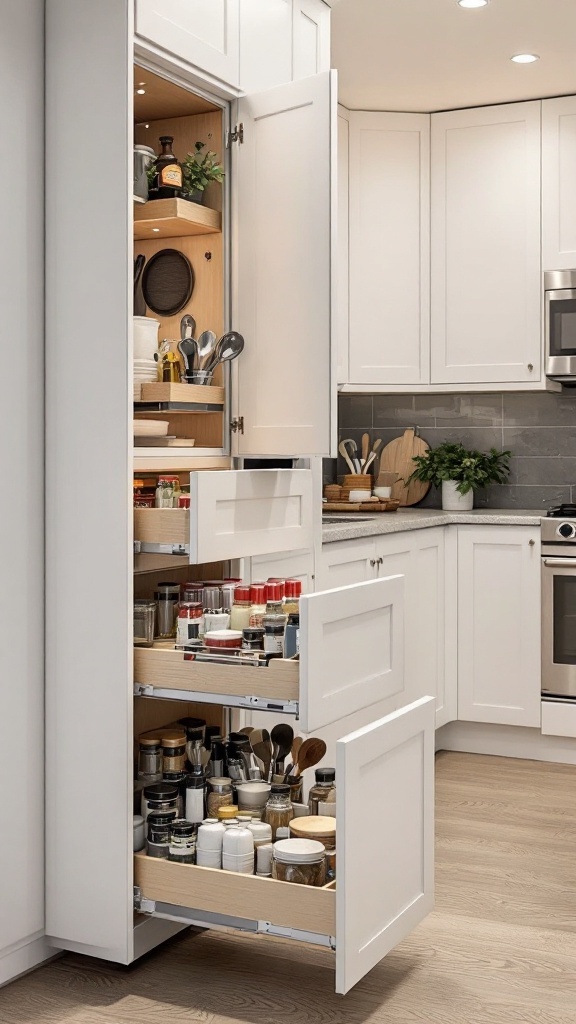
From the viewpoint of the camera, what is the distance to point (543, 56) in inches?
152

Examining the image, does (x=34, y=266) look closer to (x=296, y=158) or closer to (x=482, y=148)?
(x=296, y=158)

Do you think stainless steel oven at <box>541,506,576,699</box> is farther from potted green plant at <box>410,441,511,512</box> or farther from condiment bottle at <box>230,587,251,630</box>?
condiment bottle at <box>230,587,251,630</box>

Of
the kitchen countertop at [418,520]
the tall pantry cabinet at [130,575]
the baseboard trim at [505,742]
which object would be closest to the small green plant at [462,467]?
the kitchen countertop at [418,520]

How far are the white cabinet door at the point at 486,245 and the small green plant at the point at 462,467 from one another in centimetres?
31

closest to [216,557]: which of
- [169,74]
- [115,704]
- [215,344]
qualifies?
[115,704]

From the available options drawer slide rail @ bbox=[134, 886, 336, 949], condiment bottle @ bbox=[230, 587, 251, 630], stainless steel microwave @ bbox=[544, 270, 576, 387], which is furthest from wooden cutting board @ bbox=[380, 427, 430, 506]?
drawer slide rail @ bbox=[134, 886, 336, 949]

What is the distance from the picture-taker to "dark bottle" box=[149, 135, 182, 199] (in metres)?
2.63

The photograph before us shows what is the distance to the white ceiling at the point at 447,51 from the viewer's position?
3.48 metres

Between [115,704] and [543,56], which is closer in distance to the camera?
[115,704]

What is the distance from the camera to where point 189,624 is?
2.39 m

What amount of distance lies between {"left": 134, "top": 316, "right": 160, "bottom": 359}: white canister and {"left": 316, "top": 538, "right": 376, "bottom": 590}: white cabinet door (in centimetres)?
98

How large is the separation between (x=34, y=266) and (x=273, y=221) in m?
0.57

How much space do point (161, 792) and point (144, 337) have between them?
1020 mm

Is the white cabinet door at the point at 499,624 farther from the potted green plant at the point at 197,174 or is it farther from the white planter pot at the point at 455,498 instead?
the potted green plant at the point at 197,174
